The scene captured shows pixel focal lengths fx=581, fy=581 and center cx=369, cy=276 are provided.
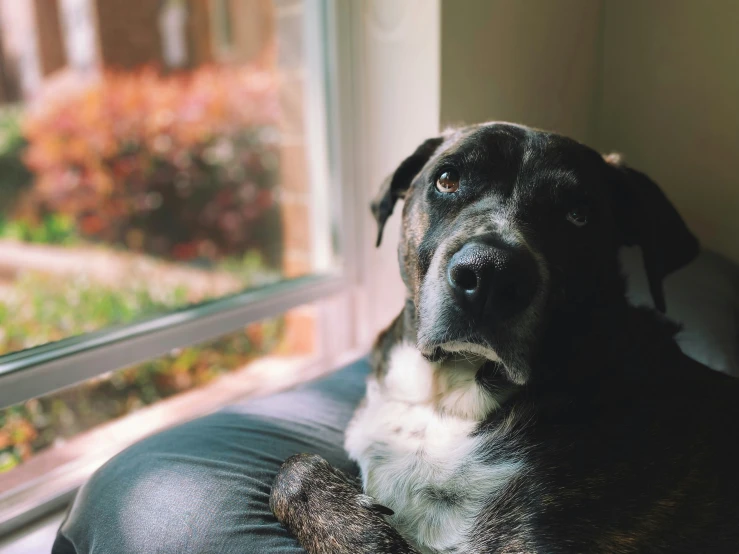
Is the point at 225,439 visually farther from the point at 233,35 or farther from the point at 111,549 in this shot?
the point at 233,35

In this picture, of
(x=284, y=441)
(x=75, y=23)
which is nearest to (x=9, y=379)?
(x=284, y=441)

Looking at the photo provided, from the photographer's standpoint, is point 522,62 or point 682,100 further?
point 682,100

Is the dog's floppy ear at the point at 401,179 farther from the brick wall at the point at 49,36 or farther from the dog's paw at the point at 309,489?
the brick wall at the point at 49,36

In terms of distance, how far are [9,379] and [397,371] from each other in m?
1.15

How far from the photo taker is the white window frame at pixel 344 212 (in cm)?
190

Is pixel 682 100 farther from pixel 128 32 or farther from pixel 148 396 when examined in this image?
pixel 148 396

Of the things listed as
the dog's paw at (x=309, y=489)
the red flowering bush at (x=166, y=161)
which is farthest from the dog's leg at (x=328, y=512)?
the red flowering bush at (x=166, y=161)

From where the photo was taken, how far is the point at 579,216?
1442 mm

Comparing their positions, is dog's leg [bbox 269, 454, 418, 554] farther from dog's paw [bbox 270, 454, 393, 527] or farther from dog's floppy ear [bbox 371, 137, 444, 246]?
dog's floppy ear [bbox 371, 137, 444, 246]

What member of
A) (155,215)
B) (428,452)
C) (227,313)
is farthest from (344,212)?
(428,452)

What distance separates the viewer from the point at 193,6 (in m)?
2.81

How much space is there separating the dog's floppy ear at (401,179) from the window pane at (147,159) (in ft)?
3.28

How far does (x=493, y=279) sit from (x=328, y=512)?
2.10 feet

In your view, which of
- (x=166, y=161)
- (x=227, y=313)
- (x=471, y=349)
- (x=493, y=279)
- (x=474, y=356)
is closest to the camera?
(x=493, y=279)
